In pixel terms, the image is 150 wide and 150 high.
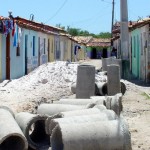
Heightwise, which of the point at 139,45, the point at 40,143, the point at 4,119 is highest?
the point at 139,45

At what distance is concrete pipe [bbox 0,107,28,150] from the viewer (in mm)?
7195

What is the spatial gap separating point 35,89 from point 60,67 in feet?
8.72

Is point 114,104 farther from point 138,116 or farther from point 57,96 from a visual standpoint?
point 57,96

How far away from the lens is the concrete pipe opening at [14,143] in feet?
24.5

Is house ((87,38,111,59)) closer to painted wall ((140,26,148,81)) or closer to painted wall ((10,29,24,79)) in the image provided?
painted wall ((140,26,148,81))

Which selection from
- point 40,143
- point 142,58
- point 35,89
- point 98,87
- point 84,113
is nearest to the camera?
point 84,113

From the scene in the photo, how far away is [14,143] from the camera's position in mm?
7805

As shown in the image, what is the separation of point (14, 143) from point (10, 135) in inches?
26.3

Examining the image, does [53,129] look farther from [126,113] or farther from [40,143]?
[126,113]

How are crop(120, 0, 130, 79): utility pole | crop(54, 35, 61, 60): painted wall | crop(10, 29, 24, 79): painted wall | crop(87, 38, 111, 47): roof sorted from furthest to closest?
crop(87, 38, 111, 47): roof < crop(54, 35, 61, 60): painted wall < crop(10, 29, 24, 79): painted wall < crop(120, 0, 130, 79): utility pole

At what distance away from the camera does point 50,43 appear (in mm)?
34312

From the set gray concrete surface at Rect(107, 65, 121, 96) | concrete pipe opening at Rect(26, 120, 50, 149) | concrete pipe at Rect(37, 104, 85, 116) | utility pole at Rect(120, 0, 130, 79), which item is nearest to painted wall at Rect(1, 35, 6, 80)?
utility pole at Rect(120, 0, 130, 79)

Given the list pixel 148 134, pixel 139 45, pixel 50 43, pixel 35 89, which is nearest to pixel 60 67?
pixel 35 89

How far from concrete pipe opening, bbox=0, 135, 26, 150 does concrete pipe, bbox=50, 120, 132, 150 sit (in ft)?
2.25
